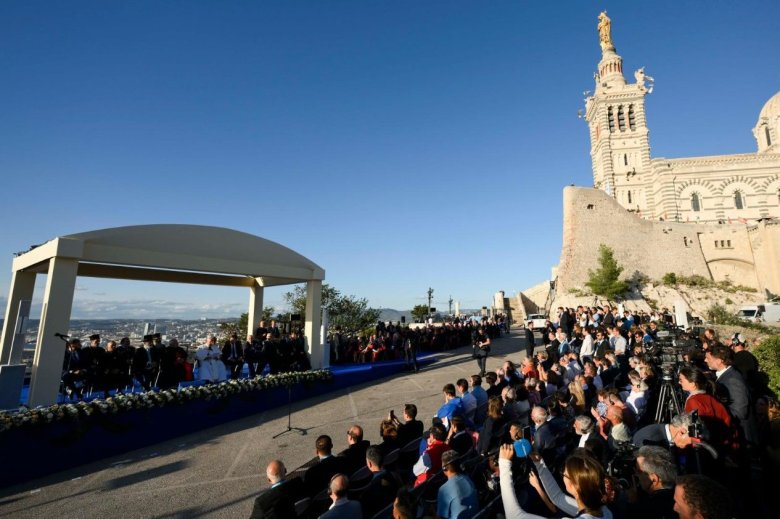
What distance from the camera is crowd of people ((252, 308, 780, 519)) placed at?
275cm

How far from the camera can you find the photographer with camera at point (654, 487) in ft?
8.89

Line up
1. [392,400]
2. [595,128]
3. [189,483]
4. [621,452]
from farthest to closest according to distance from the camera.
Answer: [595,128]
[392,400]
[189,483]
[621,452]

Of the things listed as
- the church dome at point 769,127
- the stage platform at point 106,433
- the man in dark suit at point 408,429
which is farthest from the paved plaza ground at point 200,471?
the church dome at point 769,127

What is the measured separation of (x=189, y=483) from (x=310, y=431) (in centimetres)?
289

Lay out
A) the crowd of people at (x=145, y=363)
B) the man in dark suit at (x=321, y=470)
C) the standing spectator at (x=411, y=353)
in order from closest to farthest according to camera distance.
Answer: the man in dark suit at (x=321, y=470), the crowd of people at (x=145, y=363), the standing spectator at (x=411, y=353)

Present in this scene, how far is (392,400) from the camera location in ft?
36.3

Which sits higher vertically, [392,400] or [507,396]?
[507,396]

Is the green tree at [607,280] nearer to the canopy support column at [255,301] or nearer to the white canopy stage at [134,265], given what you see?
the white canopy stage at [134,265]

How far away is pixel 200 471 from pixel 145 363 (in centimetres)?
504

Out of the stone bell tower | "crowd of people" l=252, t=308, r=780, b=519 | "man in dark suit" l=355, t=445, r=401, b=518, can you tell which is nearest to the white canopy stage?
"crowd of people" l=252, t=308, r=780, b=519

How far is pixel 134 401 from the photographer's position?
26.3ft

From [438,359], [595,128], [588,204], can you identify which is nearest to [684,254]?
[588,204]

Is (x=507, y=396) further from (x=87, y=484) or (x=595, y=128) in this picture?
(x=595, y=128)

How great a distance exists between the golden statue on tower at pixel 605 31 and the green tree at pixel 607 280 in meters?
36.8
